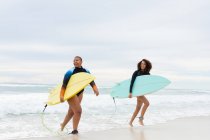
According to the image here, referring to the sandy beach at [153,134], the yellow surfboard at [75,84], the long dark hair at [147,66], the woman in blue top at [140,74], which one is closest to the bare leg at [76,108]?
the yellow surfboard at [75,84]

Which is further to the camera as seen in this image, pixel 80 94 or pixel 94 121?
pixel 94 121

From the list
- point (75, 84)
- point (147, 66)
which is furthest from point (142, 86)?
point (75, 84)

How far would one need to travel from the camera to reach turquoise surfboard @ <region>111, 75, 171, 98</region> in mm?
8531

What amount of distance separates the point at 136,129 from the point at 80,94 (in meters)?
1.52

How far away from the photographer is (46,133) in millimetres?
7129

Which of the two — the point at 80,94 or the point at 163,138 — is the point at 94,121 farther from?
the point at 163,138

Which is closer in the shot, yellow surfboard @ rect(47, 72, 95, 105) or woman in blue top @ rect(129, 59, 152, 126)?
yellow surfboard @ rect(47, 72, 95, 105)

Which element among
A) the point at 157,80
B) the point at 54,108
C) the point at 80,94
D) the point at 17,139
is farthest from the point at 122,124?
the point at 54,108

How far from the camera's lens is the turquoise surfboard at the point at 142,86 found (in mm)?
8531

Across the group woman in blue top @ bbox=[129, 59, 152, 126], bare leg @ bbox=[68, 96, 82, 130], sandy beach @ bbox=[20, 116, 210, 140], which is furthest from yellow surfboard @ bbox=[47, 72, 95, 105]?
woman in blue top @ bbox=[129, 59, 152, 126]

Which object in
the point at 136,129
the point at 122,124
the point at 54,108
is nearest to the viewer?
the point at 136,129

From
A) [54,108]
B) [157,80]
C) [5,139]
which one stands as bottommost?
[54,108]

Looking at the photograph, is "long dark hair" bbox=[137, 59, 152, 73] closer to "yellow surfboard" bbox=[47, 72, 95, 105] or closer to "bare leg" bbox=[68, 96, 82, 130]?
"yellow surfboard" bbox=[47, 72, 95, 105]

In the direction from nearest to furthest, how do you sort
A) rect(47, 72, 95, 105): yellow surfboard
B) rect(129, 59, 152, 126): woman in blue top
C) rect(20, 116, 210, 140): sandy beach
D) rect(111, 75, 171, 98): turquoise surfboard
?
rect(20, 116, 210, 140): sandy beach < rect(47, 72, 95, 105): yellow surfboard < rect(129, 59, 152, 126): woman in blue top < rect(111, 75, 171, 98): turquoise surfboard
